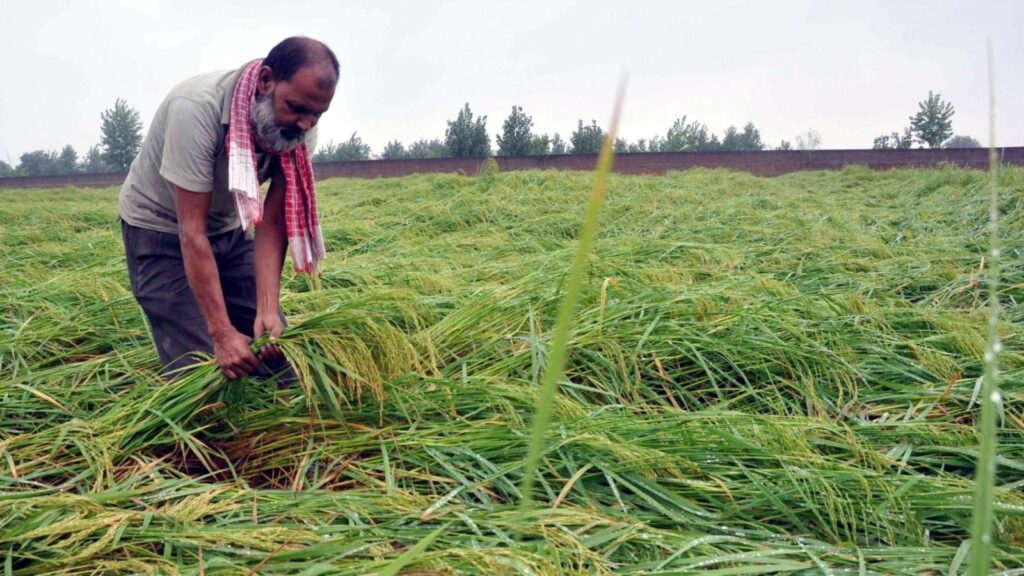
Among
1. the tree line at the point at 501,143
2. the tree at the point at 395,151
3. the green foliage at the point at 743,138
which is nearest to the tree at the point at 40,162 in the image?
the tree line at the point at 501,143

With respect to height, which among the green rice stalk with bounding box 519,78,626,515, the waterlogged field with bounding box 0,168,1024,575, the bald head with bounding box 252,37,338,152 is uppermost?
the bald head with bounding box 252,37,338,152

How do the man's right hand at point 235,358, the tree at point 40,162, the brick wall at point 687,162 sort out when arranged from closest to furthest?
the man's right hand at point 235,358 < the brick wall at point 687,162 < the tree at point 40,162

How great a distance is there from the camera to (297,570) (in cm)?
123

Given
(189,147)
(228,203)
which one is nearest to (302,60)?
(189,147)

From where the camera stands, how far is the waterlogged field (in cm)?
130

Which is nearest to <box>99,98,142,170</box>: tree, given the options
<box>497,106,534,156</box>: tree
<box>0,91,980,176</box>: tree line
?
<box>0,91,980,176</box>: tree line

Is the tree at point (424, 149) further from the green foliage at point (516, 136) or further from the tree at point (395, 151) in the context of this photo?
the green foliage at point (516, 136)

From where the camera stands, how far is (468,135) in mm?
29906

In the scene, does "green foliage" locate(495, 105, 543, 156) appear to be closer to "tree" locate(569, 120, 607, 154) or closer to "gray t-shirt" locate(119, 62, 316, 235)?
"tree" locate(569, 120, 607, 154)

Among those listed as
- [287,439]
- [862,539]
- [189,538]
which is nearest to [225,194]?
[287,439]

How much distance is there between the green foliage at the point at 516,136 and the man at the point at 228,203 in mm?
28602

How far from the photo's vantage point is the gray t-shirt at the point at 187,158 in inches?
75.5

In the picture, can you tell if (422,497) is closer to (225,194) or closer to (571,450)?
(571,450)

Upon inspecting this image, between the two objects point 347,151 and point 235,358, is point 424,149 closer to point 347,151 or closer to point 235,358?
point 347,151
